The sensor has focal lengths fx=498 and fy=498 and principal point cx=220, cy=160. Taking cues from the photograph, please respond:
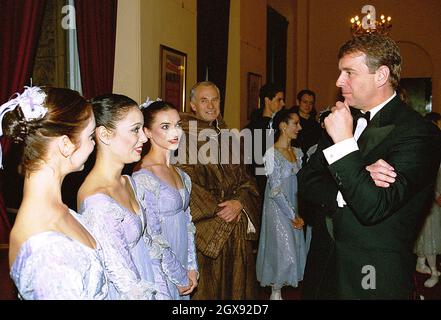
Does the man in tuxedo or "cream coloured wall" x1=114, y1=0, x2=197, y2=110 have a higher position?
"cream coloured wall" x1=114, y1=0, x2=197, y2=110

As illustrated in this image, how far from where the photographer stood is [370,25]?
32.2ft

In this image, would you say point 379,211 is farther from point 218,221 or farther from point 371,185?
point 218,221

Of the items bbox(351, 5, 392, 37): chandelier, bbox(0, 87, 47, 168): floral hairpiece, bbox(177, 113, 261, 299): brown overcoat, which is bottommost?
bbox(177, 113, 261, 299): brown overcoat

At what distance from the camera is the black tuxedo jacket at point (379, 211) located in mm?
1594

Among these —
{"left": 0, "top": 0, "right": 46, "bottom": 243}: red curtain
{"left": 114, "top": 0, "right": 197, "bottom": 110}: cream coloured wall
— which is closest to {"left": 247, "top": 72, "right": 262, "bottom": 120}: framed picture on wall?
{"left": 114, "top": 0, "right": 197, "bottom": 110}: cream coloured wall

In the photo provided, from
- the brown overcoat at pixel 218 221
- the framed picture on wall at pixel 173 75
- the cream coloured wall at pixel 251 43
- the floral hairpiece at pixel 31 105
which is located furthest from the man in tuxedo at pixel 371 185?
the cream coloured wall at pixel 251 43

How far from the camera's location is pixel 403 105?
1.81 meters

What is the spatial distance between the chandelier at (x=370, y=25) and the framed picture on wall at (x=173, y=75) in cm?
503

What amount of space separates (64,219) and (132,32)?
3175 millimetres

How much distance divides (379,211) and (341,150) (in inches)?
9.0

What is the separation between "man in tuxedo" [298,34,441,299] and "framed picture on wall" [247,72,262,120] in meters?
5.91

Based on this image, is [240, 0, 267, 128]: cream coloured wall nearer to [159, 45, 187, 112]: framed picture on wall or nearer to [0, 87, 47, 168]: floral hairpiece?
[159, 45, 187, 112]: framed picture on wall

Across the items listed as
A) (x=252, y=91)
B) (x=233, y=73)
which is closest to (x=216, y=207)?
(x=233, y=73)

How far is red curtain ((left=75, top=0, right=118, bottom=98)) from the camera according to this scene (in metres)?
3.86
